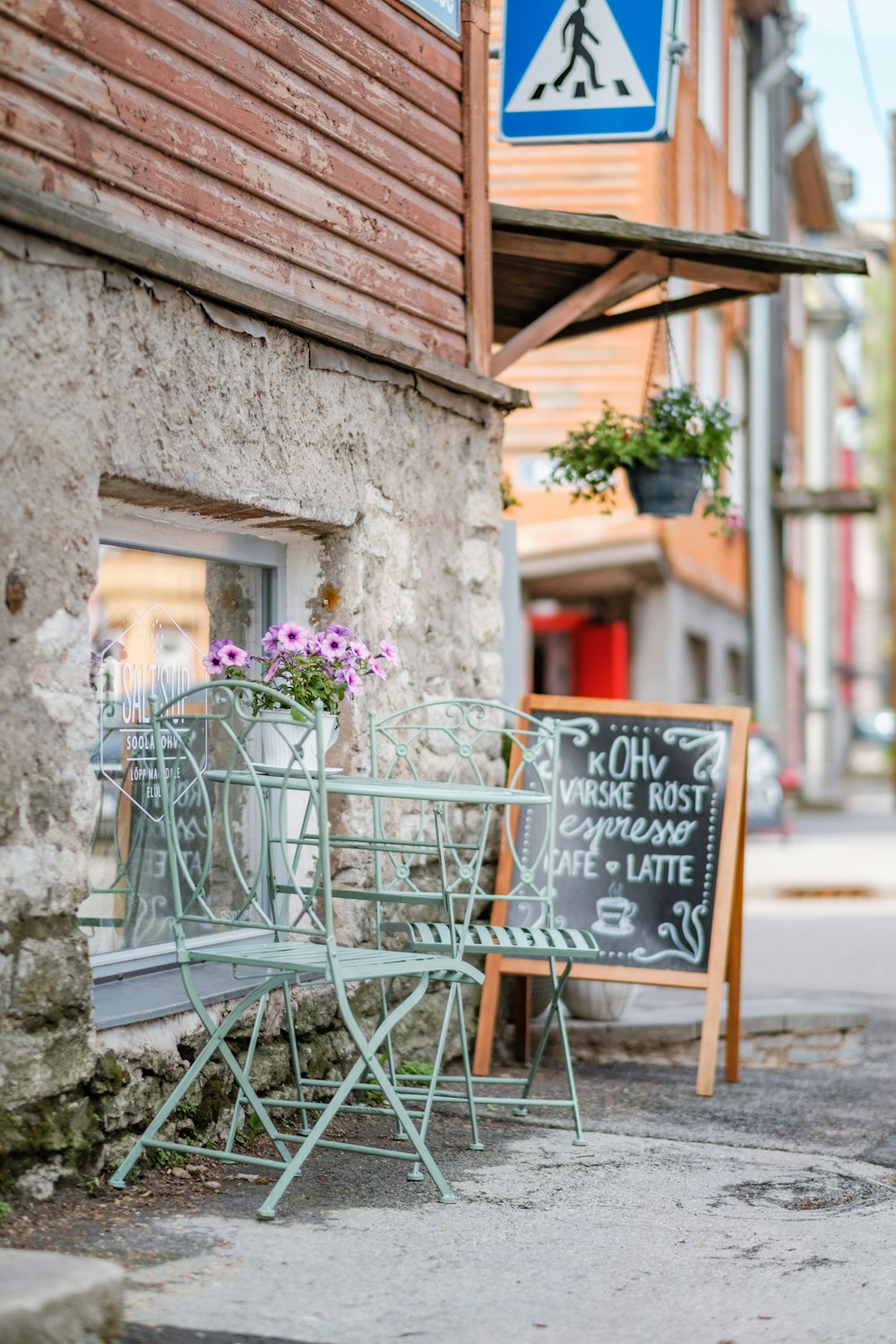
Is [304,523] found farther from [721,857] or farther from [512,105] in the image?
[512,105]

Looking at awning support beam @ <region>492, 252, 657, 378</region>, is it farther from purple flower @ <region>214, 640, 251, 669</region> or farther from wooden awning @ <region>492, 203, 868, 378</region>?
purple flower @ <region>214, 640, 251, 669</region>

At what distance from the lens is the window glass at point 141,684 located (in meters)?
4.59

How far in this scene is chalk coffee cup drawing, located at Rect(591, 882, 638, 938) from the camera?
5.96 m

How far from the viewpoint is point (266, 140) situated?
189 inches

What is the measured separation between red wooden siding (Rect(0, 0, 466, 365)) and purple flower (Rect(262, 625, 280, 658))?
0.93 meters

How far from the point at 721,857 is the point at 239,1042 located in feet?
6.55

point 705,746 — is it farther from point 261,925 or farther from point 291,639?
point 261,925

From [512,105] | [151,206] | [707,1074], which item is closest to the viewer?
[151,206]

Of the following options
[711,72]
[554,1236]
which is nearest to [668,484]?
[554,1236]

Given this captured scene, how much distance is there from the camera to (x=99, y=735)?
4.56 metres

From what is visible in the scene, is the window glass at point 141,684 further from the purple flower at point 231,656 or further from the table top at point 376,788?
the table top at point 376,788

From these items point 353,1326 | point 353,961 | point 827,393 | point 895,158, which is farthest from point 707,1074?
point 827,393

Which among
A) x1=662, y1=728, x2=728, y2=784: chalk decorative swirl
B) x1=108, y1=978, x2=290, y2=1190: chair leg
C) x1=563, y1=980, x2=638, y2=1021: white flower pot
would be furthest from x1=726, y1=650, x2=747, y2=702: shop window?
x1=108, y1=978, x2=290, y2=1190: chair leg

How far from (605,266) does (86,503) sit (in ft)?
10.2
